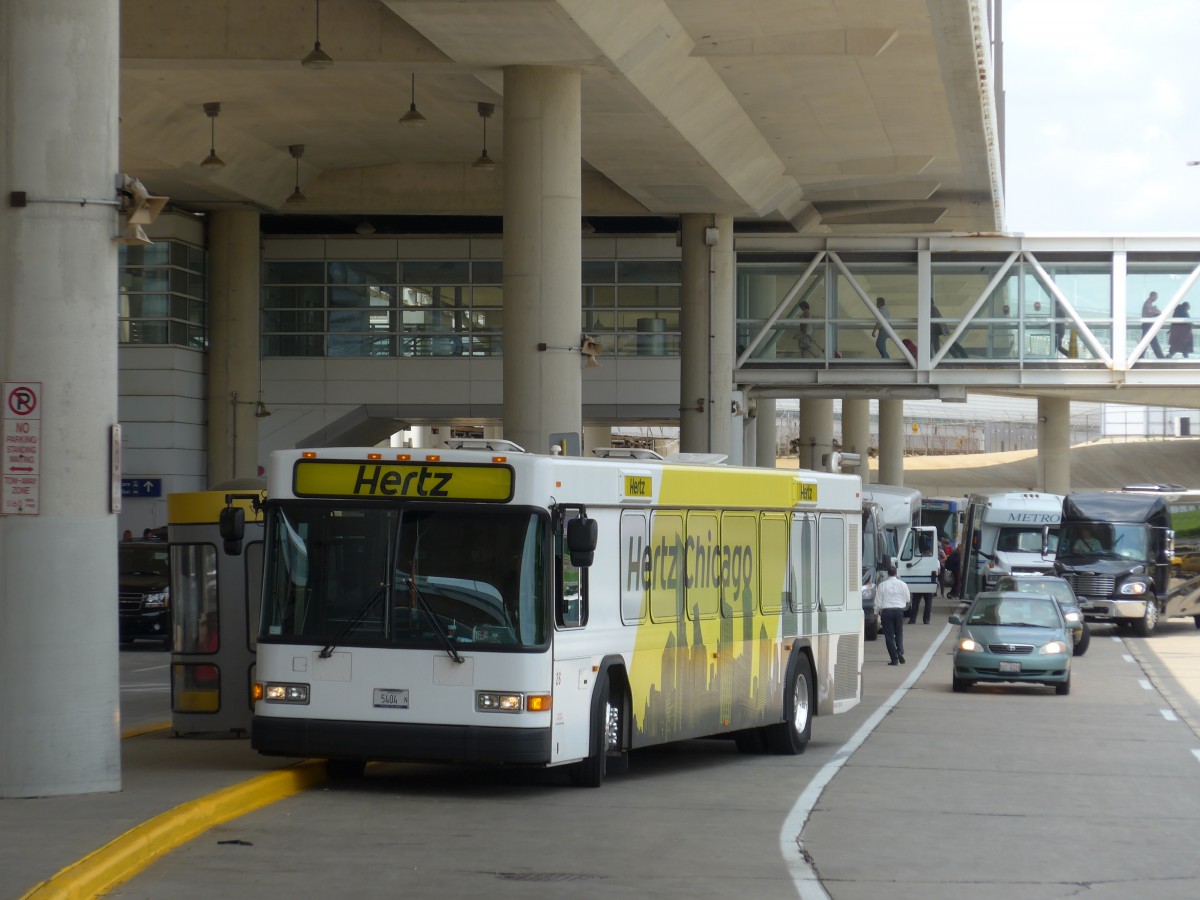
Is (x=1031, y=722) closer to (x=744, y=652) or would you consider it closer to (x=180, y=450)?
(x=744, y=652)

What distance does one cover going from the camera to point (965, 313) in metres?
49.2

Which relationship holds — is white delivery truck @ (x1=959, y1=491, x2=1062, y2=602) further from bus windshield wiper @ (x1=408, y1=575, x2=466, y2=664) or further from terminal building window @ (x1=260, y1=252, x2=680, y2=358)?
bus windshield wiper @ (x1=408, y1=575, x2=466, y2=664)

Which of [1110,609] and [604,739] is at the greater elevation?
[604,739]

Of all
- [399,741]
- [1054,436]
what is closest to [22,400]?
[399,741]

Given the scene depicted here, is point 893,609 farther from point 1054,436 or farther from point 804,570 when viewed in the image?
point 1054,436

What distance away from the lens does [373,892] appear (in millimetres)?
9828

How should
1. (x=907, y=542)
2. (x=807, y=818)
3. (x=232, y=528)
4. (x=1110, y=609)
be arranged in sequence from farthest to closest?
(x=907, y=542) → (x=1110, y=609) → (x=232, y=528) → (x=807, y=818)

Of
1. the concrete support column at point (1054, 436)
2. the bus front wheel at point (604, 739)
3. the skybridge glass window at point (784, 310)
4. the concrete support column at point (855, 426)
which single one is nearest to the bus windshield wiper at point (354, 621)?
the bus front wheel at point (604, 739)

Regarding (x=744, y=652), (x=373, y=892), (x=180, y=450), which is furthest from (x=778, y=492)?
(x=180, y=450)

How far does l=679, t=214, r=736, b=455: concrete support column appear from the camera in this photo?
43.2 meters

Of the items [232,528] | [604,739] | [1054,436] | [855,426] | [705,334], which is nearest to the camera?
[232,528]

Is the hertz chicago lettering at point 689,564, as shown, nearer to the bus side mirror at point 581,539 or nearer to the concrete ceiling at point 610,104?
the bus side mirror at point 581,539

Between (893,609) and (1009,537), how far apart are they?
2121cm

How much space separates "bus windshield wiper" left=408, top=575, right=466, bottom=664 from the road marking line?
8.93 feet
